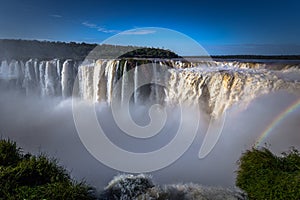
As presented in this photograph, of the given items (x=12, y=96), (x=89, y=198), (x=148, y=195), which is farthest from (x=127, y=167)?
(x=12, y=96)

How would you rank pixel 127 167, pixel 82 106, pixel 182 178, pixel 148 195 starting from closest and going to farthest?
pixel 148 195
pixel 182 178
pixel 127 167
pixel 82 106

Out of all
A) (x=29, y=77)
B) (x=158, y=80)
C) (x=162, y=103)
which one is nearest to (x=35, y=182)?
(x=162, y=103)

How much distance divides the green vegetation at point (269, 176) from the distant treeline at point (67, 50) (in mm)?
32021

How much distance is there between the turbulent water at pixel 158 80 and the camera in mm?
19094

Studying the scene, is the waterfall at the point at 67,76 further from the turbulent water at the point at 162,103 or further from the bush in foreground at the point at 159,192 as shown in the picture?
the bush in foreground at the point at 159,192

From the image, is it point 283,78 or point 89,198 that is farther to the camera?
point 283,78

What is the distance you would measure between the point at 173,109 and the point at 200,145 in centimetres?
457

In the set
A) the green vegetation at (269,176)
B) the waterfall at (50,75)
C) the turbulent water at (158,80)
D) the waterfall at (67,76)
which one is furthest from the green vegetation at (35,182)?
the waterfall at (50,75)

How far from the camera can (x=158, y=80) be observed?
24375 millimetres

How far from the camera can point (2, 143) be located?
9.09 meters

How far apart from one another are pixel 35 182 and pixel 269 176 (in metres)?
5.94

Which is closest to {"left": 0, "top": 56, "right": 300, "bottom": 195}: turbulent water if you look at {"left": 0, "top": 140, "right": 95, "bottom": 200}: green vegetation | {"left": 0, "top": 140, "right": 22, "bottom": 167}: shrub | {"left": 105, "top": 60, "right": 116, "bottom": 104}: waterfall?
{"left": 105, "top": 60, "right": 116, "bottom": 104}: waterfall

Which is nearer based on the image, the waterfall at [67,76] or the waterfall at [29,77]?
Answer: the waterfall at [67,76]

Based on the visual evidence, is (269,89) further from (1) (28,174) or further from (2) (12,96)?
(2) (12,96)
